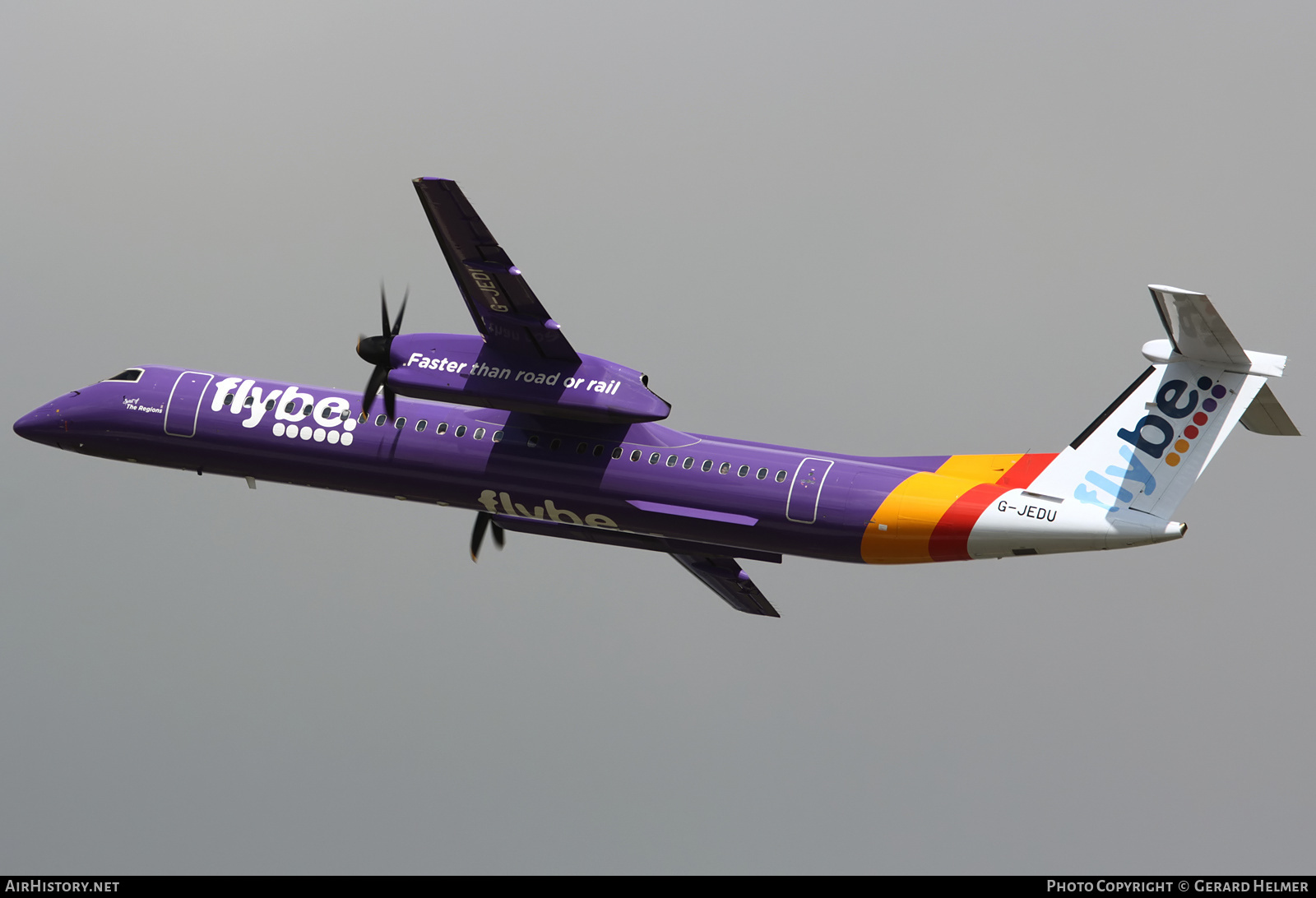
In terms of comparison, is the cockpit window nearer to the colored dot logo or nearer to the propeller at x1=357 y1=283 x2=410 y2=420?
the propeller at x1=357 y1=283 x2=410 y2=420

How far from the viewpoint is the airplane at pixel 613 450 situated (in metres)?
34.4

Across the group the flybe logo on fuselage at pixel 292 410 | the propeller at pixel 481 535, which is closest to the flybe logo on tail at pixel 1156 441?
the propeller at pixel 481 535

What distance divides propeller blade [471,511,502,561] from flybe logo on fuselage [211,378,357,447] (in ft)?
12.2

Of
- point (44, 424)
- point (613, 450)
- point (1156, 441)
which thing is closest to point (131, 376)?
point (44, 424)

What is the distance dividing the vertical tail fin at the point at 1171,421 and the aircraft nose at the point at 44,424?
2278 cm

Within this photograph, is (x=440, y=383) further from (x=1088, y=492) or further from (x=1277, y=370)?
(x=1277, y=370)

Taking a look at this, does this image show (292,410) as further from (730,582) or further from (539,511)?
(730,582)

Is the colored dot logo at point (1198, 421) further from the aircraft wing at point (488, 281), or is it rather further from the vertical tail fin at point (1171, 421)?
the aircraft wing at point (488, 281)

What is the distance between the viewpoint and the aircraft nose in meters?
42.3

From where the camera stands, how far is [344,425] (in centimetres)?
3997

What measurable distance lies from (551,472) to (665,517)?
2708 millimetres

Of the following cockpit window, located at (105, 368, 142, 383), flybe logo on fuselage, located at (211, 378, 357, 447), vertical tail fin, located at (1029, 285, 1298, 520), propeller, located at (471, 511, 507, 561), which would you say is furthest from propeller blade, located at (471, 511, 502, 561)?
vertical tail fin, located at (1029, 285, 1298, 520)
